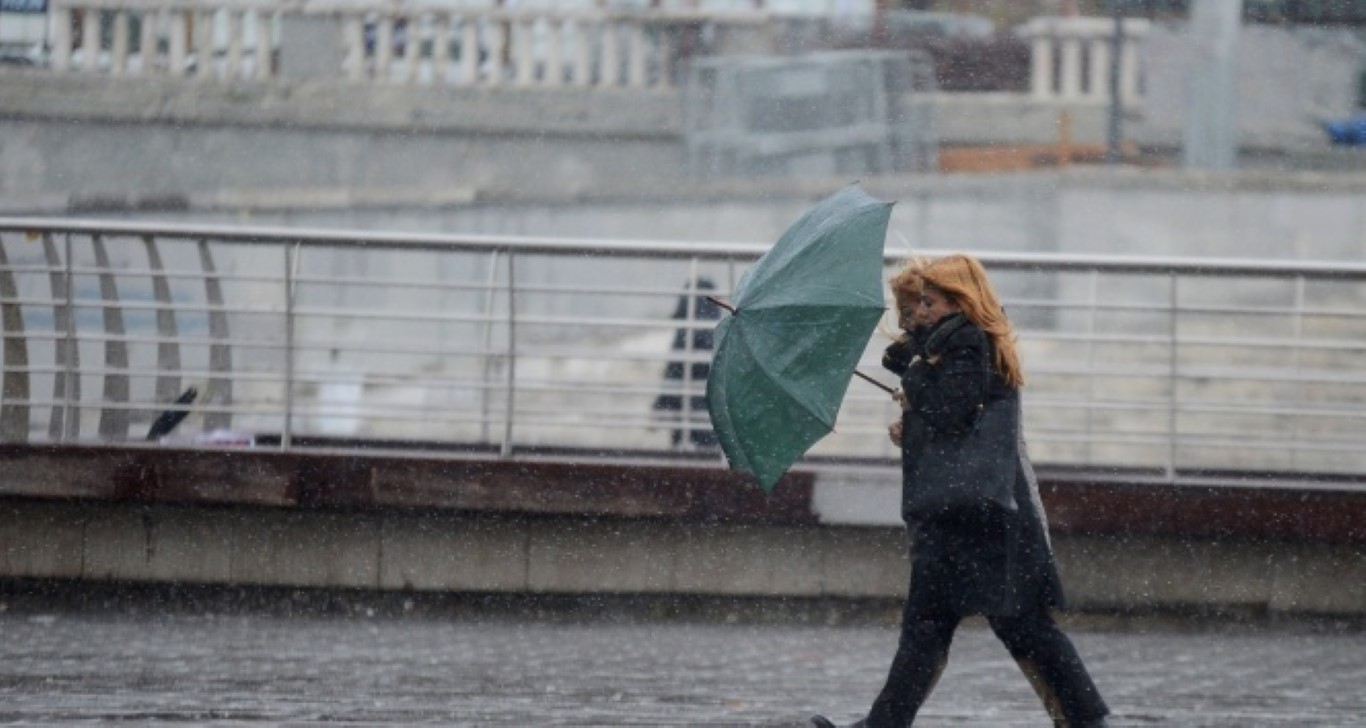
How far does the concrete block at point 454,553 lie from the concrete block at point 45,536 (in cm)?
149

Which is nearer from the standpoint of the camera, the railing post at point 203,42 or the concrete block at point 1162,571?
the concrete block at point 1162,571

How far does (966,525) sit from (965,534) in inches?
1.1

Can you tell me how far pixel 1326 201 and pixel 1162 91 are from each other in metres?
3.89

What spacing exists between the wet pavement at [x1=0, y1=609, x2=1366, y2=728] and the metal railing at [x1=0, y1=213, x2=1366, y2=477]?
99 centimetres

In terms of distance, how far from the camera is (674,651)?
36.6 feet

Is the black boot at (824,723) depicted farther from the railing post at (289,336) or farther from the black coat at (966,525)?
the railing post at (289,336)

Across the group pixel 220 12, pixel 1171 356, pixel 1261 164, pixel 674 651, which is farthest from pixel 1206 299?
pixel 674 651

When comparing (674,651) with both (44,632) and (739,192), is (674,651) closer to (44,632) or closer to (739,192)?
(44,632)

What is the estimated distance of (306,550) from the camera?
1232 cm

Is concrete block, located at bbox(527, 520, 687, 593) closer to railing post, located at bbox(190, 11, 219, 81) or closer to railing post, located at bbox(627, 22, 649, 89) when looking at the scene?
railing post, located at bbox(190, 11, 219, 81)

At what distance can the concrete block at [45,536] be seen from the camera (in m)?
12.3

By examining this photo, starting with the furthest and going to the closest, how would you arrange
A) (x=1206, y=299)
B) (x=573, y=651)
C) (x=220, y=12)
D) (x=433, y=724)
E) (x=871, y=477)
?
(x=220, y=12) → (x=1206, y=299) → (x=871, y=477) → (x=573, y=651) → (x=433, y=724)

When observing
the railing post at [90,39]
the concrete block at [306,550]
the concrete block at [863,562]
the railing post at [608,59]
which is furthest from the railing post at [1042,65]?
the concrete block at [306,550]

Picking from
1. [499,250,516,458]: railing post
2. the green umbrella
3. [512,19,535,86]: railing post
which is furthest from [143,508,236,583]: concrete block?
[512,19,535,86]: railing post
